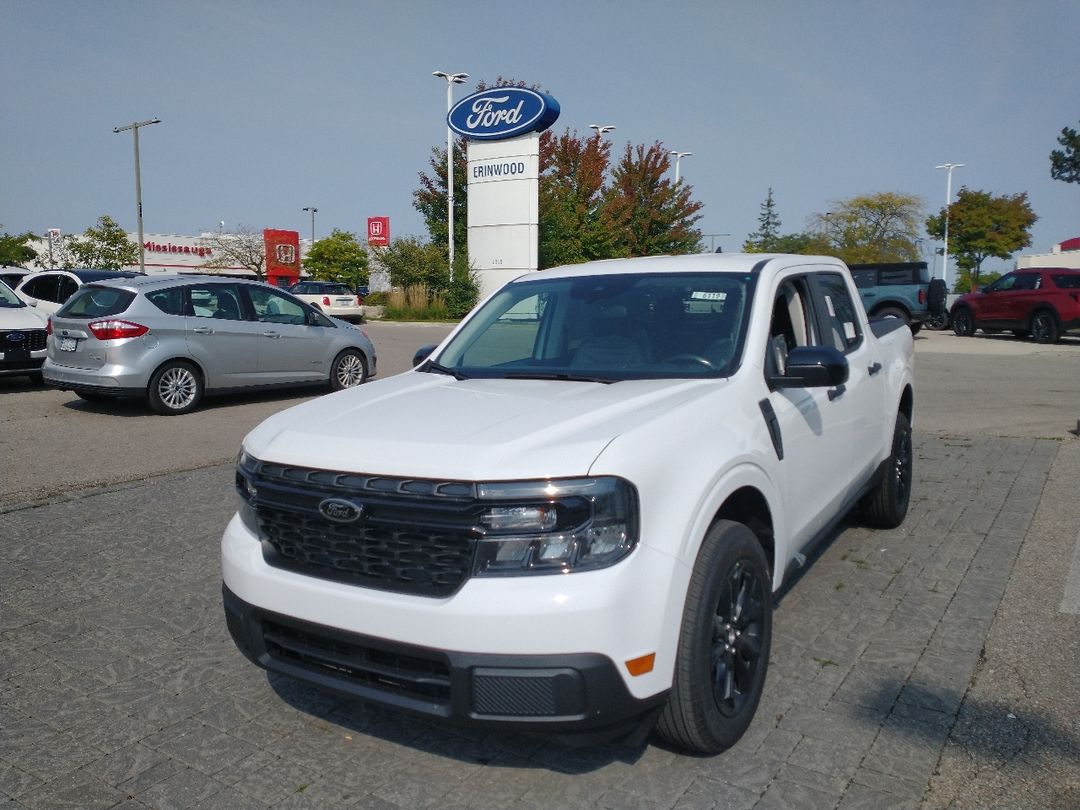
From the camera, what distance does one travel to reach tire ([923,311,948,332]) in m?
28.9

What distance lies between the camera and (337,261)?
7825cm

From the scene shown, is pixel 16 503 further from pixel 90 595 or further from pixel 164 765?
pixel 164 765

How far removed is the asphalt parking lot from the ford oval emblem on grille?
0.75m

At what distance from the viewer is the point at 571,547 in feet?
9.03

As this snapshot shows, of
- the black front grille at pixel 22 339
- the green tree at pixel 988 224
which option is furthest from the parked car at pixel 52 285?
the green tree at pixel 988 224

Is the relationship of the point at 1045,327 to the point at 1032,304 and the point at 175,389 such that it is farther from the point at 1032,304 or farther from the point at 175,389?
the point at 175,389

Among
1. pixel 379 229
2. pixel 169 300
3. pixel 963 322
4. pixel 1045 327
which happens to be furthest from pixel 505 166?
pixel 379 229

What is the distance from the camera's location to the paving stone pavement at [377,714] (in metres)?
3.09

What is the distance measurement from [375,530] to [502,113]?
26716 mm

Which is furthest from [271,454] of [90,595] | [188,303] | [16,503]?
[188,303]

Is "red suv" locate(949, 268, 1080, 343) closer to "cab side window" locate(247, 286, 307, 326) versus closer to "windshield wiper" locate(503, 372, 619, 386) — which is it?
"cab side window" locate(247, 286, 307, 326)

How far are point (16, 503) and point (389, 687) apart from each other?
200 inches

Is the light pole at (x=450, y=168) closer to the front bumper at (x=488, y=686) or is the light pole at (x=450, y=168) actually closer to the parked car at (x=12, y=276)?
the parked car at (x=12, y=276)

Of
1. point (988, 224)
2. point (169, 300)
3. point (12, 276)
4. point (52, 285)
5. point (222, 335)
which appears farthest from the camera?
point (988, 224)
